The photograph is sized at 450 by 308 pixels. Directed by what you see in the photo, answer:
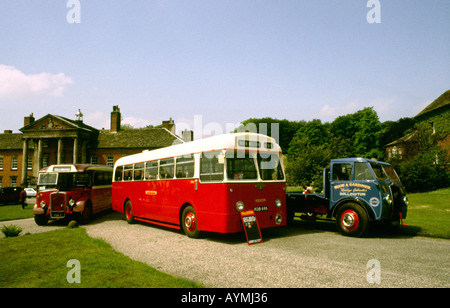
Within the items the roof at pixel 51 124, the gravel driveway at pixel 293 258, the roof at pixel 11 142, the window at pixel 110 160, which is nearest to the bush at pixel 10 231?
the gravel driveway at pixel 293 258

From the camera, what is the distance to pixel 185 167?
1048 cm

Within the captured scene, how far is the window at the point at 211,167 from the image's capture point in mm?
8984

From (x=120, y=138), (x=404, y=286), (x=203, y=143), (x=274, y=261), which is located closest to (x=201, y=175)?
(x=203, y=143)

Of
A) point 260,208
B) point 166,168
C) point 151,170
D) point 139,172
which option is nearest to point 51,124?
point 139,172

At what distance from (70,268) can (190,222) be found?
4.29 metres

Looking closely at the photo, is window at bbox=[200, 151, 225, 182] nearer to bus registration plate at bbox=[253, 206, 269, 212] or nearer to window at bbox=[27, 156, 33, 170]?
bus registration plate at bbox=[253, 206, 269, 212]

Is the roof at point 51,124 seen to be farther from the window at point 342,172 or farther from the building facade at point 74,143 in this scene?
the window at point 342,172

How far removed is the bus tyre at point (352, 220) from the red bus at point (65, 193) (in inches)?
453

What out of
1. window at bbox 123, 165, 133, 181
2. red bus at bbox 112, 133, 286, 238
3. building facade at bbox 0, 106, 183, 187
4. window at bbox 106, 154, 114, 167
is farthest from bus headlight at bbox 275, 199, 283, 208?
window at bbox 106, 154, 114, 167

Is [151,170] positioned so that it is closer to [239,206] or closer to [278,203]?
[239,206]

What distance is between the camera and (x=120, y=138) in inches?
2143
